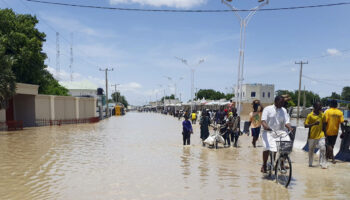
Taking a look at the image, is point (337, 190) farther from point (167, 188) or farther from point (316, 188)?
point (167, 188)

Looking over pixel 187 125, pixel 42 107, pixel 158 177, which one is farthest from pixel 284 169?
pixel 42 107

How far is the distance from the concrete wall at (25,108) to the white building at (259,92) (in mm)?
66268

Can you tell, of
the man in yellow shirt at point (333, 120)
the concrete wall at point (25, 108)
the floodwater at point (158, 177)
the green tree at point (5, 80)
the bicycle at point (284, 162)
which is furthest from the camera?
the concrete wall at point (25, 108)

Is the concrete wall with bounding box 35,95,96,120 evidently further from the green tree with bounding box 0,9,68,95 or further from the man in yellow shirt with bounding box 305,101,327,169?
the man in yellow shirt with bounding box 305,101,327,169

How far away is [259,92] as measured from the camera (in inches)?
3442

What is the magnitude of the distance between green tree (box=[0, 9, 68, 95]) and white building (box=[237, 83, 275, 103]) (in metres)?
63.8

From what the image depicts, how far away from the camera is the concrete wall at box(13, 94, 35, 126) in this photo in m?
29.5

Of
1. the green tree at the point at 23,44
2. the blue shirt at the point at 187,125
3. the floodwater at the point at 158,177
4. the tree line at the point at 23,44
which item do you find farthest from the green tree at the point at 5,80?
the blue shirt at the point at 187,125

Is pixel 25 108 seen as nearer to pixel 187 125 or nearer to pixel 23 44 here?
pixel 23 44

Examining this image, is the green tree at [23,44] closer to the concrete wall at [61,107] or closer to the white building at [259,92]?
the concrete wall at [61,107]

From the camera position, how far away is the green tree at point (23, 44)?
31000mm

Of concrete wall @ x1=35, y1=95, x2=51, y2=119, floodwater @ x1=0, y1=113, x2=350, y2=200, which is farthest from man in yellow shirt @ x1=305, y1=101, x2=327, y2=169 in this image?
concrete wall @ x1=35, y1=95, x2=51, y2=119

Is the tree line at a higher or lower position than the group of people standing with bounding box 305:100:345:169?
higher

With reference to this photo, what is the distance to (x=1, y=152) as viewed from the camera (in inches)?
476
